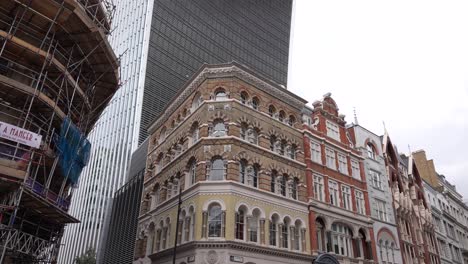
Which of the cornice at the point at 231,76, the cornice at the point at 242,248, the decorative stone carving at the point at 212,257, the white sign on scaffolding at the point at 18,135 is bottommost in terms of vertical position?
the decorative stone carving at the point at 212,257

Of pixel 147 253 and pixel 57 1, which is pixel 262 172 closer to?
pixel 147 253

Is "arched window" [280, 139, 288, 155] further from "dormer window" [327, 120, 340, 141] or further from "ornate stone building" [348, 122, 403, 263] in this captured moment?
"ornate stone building" [348, 122, 403, 263]

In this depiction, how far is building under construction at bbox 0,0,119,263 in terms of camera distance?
21.8 m

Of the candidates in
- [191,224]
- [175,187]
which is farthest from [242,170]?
[175,187]

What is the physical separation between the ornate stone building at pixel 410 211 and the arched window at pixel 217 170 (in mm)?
24377

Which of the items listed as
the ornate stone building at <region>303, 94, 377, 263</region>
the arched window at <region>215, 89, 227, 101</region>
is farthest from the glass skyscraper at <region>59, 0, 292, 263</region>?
the arched window at <region>215, 89, 227, 101</region>

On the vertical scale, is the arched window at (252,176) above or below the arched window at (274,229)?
above

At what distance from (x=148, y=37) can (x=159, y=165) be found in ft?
149

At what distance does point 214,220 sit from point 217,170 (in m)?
3.80

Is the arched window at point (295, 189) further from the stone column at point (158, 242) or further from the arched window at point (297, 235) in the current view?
the stone column at point (158, 242)

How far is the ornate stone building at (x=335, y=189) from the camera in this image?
33562 millimetres

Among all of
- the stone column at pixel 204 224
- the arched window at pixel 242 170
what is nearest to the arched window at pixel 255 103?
the arched window at pixel 242 170

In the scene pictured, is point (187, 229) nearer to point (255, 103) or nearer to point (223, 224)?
point (223, 224)

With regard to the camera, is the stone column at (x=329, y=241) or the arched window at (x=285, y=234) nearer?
the arched window at (x=285, y=234)
